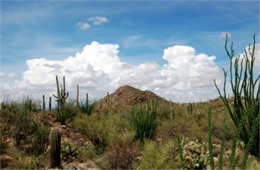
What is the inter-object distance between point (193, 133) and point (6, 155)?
5.99m

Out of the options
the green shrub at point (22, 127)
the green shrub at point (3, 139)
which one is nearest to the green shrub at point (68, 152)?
the green shrub at point (22, 127)

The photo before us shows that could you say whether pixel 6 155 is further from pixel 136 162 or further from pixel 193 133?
pixel 193 133

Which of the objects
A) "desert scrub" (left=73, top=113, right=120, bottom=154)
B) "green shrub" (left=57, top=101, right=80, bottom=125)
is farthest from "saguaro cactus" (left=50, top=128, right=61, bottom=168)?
"green shrub" (left=57, top=101, right=80, bottom=125)

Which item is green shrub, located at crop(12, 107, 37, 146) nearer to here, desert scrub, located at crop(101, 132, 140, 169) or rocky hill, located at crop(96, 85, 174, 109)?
desert scrub, located at crop(101, 132, 140, 169)

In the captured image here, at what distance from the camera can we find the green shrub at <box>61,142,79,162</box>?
9578 millimetres

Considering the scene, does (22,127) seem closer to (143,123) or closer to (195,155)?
(143,123)

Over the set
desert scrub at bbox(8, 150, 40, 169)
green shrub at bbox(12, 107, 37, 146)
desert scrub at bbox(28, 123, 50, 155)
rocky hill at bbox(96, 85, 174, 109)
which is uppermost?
rocky hill at bbox(96, 85, 174, 109)

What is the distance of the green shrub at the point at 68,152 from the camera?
958 cm

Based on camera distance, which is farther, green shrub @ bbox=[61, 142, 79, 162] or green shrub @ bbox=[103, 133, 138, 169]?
green shrub @ bbox=[61, 142, 79, 162]

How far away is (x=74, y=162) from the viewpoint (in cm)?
938

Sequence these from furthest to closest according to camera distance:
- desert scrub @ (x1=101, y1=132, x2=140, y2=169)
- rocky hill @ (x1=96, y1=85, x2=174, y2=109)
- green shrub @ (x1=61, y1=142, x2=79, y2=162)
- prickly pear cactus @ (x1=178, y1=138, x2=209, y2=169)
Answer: rocky hill @ (x1=96, y1=85, x2=174, y2=109), green shrub @ (x1=61, y1=142, x2=79, y2=162), prickly pear cactus @ (x1=178, y1=138, x2=209, y2=169), desert scrub @ (x1=101, y1=132, x2=140, y2=169)

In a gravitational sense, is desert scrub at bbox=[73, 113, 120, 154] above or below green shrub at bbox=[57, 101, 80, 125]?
below

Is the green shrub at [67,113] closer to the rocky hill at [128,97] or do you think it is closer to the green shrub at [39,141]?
the green shrub at [39,141]

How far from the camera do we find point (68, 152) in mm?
9734
